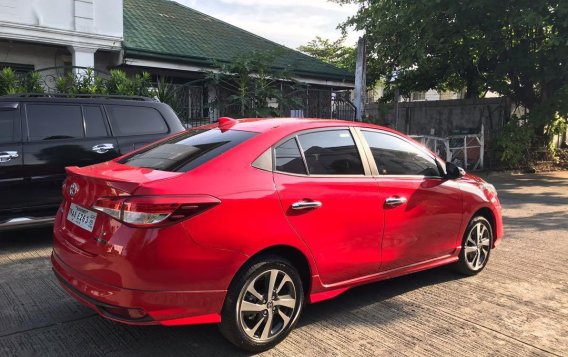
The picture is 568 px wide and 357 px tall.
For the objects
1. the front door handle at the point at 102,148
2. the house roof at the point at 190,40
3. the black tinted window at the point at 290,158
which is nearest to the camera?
the black tinted window at the point at 290,158

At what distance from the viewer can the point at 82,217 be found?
338 centimetres

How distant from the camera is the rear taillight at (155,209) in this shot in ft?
9.81

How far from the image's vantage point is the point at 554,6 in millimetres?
12039

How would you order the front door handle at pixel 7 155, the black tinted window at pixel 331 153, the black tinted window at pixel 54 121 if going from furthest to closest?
the black tinted window at pixel 54 121
the front door handle at pixel 7 155
the black tinted window at pixel 331 153

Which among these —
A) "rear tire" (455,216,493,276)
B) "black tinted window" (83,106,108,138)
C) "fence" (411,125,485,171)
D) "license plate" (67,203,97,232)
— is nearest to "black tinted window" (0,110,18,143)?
"black tinted window" (83,106,108,138)

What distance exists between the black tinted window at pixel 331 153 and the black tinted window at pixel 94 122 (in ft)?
11.1

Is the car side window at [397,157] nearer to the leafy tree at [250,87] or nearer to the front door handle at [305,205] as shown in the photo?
the front door handle at [305,205]

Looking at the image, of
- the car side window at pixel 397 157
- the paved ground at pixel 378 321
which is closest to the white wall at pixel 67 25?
the paved ground at pixel 378 321

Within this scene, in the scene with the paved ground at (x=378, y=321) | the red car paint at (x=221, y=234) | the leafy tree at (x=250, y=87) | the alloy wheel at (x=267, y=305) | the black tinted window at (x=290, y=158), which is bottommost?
the paved ground at (x=378, y=321)

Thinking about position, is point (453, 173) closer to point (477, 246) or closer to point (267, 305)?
point (477, 246)

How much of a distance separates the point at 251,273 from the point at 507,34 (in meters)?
13.4

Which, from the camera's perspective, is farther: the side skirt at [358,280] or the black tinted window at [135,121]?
the black tinted window at [135,121]

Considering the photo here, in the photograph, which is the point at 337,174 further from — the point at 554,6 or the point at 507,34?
the point at 507,34

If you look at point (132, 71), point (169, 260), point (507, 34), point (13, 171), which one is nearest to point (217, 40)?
point (132, 71)
